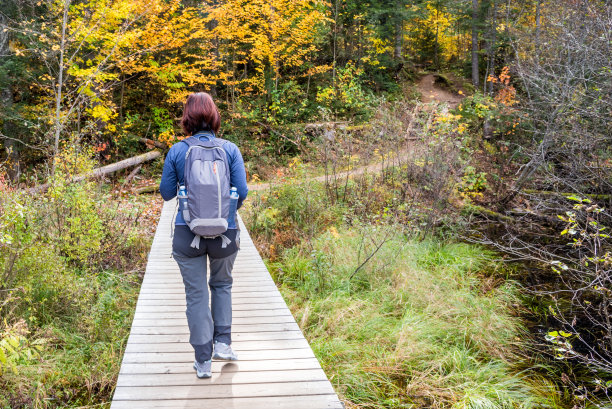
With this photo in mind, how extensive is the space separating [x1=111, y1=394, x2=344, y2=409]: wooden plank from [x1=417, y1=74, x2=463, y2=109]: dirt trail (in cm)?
1872

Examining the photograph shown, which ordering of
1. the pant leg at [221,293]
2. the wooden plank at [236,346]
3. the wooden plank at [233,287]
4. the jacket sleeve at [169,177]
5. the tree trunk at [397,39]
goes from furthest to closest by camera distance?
1. the tree trunk at [397,39]
2. the wooden plank at [233,287]
3. the wooden plank at [236,346]
4. the pant leg at [221,293]
5. the jacket sleeve at [169,177]

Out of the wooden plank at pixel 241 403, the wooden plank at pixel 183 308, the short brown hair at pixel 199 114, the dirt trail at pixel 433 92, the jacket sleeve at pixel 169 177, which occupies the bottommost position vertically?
the dirt trail at pixel 433 92

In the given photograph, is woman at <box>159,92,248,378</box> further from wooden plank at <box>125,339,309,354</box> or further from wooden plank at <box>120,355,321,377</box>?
wooden plank at <box>125,339,309,354</box>

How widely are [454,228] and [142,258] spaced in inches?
244

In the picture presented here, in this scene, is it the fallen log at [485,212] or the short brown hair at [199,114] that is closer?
the short brown hair at [199,114]

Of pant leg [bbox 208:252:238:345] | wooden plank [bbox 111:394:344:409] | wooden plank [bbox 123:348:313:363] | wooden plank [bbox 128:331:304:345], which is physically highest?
pant leg [bbox 208:252:238:345]

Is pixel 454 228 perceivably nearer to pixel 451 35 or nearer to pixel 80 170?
pixel 80 170

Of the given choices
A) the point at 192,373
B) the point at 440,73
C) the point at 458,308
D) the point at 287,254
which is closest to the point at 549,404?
the point at 458,308

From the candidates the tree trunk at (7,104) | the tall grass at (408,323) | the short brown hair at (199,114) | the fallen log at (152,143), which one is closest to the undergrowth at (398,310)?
the tall grass at (408,323)

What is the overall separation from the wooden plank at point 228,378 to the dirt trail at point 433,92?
726 inches

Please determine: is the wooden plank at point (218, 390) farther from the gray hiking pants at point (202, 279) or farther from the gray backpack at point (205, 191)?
the gray backpack at point (205, 191)

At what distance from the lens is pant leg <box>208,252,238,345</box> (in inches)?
126

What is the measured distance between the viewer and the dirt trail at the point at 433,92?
20414 millimetres

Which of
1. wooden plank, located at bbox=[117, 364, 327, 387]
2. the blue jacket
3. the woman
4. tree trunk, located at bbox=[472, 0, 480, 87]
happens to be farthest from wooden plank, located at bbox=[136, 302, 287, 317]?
tree trunk, located at bbox=[472, 0, 480, 87]
